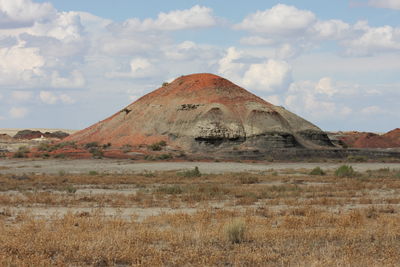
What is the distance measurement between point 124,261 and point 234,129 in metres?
60.5

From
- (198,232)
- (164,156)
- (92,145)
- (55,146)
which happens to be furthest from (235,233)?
(55,146)

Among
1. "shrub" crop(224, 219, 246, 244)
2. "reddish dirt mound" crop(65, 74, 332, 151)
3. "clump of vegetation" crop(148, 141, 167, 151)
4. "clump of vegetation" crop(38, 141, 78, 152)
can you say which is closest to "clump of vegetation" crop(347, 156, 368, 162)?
"reddish dirt mound" crop(65, 74, 332, 151)

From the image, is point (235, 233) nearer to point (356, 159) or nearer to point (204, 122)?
point (356, 159)

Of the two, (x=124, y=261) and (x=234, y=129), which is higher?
(x=234, y=129)

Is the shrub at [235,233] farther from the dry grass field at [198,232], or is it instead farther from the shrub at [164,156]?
the shrub at [164,156]

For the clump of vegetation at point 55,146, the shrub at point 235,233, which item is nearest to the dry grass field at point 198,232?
the shrub at point 235,233

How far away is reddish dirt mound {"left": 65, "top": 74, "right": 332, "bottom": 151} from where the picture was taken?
7081cm

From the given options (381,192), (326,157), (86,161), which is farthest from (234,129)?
(381,192)

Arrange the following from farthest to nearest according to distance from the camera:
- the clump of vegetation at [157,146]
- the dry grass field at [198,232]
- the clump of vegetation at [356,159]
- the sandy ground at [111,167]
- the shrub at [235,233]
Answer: the clump of vegetation at [157,146] < the clump of vegetation at [356,159] < the sandy ground at [111,167] < the shrub at [235,233] < the dry grass field at [198,232]

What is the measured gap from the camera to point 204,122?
235 ft

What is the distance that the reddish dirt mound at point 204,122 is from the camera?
232ft

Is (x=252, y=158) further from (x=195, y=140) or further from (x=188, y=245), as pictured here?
(x=188, y=245)

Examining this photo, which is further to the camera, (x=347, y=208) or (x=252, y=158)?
(x=252, y=158)

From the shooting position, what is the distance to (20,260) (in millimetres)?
10406
